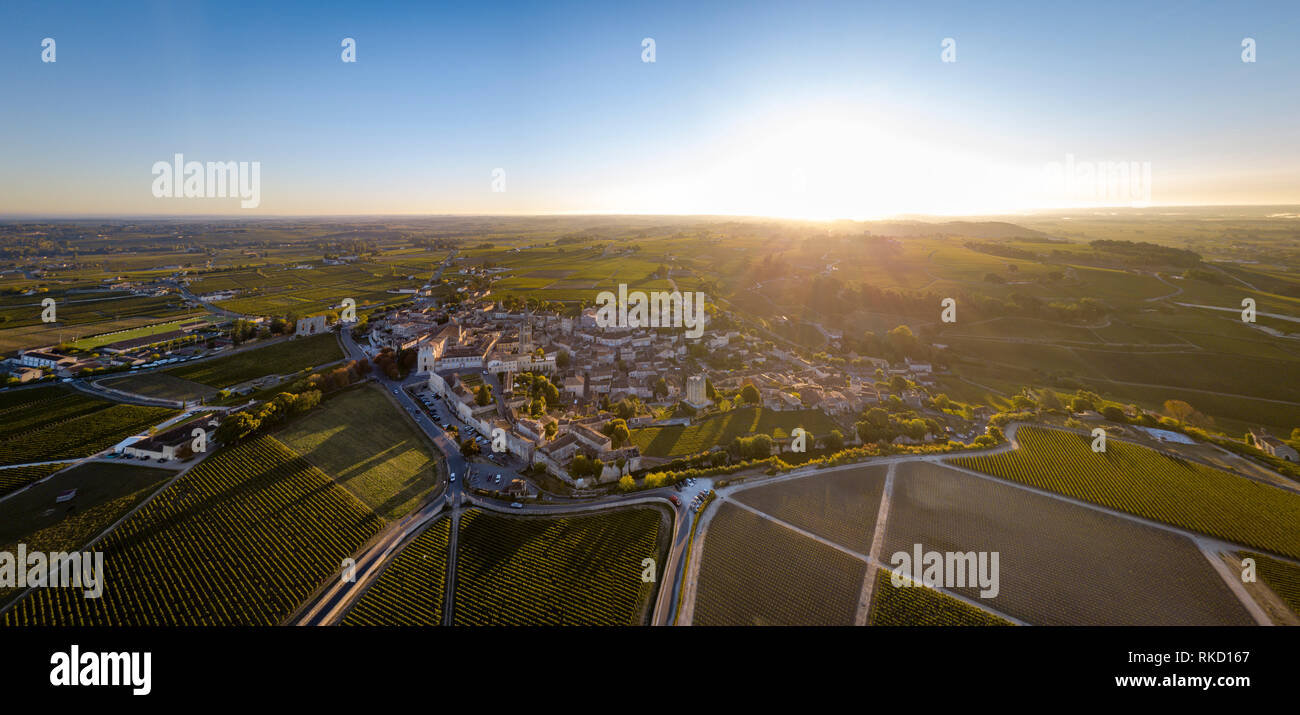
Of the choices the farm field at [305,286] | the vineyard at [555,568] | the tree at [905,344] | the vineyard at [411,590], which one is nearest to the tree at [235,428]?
the vineyard at [411,590]

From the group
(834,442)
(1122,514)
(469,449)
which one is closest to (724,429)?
(834,442)

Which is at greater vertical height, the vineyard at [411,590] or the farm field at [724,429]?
the farm field at [724,429]

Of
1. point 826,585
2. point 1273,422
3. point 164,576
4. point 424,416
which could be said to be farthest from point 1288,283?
point 164,576

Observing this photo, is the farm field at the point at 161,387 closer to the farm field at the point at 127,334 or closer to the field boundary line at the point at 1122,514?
the farm field at the point at 127,334

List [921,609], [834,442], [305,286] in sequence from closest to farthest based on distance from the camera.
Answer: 1. [921,609]
2. [834,442]
3. [305,286]

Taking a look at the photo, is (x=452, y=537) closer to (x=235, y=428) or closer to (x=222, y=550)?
(x=222, y=550)

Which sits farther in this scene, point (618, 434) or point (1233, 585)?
point (618, 434)

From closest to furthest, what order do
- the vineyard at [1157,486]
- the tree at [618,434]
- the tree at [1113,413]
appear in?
the vineyard at [1157,486] < the tree at [618,434] < the tree at [1113,413]
